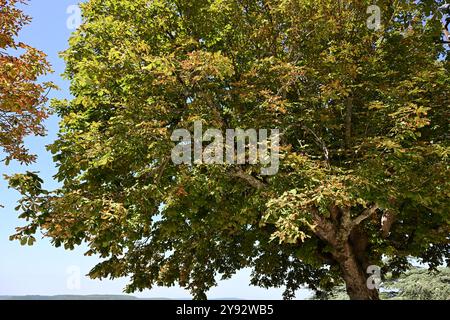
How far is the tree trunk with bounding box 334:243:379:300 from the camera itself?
1429cm

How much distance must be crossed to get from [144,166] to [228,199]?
313 cm

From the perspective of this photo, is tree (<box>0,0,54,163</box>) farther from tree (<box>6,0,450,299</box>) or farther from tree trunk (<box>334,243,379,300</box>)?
tree trunk (<box>334,243,379,300</box>)

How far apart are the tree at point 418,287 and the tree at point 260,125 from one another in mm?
11244

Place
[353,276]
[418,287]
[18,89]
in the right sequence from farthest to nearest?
[418,287]
[353,276]
[18,89]

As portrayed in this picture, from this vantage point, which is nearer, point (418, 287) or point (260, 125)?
point (260, 125)

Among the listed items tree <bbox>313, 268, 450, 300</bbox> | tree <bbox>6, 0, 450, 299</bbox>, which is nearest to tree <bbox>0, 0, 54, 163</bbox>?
tree <bbox>6, 0, 450, 299</bbox>

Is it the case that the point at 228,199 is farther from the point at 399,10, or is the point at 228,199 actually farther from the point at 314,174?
the point at 399,10

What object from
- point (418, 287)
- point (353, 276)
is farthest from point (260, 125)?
point (418, 287)

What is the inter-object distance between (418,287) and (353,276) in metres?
14.4

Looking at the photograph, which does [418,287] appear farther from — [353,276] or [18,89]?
[18,89]

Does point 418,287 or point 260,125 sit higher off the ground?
point 260,125

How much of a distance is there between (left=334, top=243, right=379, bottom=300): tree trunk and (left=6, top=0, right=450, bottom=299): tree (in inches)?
1.8

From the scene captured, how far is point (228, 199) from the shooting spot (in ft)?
47.1

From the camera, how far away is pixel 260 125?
12469 mm
